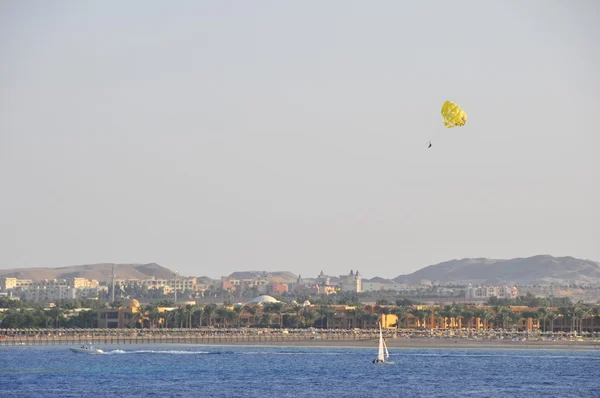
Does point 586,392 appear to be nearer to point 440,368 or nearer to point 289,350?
point 440,368

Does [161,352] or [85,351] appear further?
[161,352]

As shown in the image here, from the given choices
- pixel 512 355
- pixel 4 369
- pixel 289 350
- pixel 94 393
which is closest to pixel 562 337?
pixel 512 355

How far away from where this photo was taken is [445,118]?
3750 inches

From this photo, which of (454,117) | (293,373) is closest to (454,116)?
(454,117)

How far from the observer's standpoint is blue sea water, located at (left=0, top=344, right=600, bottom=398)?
105 m

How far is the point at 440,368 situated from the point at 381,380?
66.1 ft

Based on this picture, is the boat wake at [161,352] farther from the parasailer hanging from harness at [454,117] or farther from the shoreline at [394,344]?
the parasailer hanging from harness at [454,117]

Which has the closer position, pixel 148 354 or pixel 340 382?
pixel 340 382

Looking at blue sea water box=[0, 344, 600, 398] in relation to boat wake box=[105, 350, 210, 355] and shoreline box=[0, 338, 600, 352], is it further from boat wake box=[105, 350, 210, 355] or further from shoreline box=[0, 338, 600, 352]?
shoreline box=[0, 338, 600, 352]

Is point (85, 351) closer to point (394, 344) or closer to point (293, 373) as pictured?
point (394, 344)

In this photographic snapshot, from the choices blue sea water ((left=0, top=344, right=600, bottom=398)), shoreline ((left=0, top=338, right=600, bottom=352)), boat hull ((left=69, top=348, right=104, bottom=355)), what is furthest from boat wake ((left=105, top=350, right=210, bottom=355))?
shoreline ((left=0, top=338, right=600, bottom=352))

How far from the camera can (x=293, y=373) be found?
127000 millimetres

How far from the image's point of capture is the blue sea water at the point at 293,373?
346 ft

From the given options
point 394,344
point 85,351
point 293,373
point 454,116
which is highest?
point 454,116
